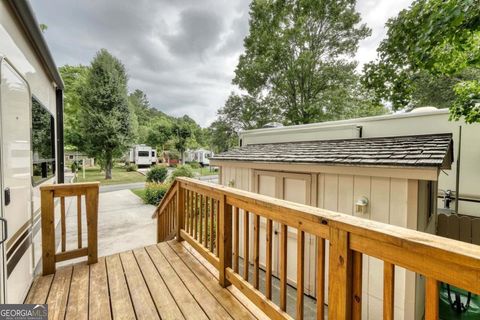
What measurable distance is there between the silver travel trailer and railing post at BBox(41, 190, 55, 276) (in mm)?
75

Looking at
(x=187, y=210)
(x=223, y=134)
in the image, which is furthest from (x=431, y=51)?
(x=223, y=134)

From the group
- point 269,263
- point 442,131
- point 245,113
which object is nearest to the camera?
point 269,263

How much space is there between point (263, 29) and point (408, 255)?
46.4 ft

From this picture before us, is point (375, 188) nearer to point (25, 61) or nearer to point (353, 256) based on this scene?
point (353, 256)

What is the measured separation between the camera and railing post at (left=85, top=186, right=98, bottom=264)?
9.18 feet

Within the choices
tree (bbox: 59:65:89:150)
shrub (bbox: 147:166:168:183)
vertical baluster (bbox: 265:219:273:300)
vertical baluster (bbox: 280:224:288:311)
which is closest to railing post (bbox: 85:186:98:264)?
vertical baluster (bbox: 265:219:273:300)

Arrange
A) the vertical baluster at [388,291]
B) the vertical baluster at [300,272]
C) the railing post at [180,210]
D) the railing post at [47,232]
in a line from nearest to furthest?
the vertical baluster at [388,291] < the vertical baluster at [300,272] < the railing post at [47,232] < the railing post at [180,210]

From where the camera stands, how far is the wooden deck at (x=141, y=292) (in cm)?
197

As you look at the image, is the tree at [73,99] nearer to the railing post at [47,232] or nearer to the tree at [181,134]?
the tree at [181,134]

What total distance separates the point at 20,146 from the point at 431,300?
3011mm

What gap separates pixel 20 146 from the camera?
205 cm


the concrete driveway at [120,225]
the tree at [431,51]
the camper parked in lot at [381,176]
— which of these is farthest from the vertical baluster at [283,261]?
the concrete driveway at [120,225]

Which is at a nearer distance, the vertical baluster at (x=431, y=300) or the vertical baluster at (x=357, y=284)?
the vertical baluster at (x=431, y=300)

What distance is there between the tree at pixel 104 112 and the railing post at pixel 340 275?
18352 millimetres
